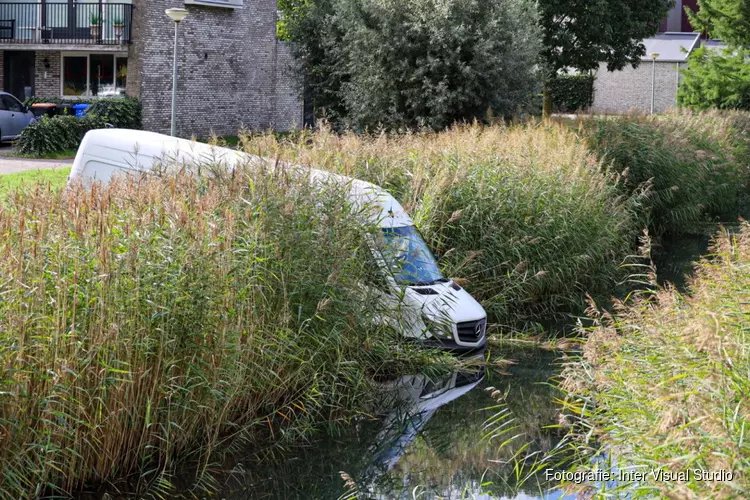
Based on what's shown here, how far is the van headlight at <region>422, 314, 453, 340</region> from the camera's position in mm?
9383

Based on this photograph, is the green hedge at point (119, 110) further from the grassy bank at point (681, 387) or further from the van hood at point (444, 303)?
the grassy bank at point (681, 387)

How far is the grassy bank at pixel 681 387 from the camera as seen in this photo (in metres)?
4.36

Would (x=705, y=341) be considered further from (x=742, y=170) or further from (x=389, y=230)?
(x=742, y=170)

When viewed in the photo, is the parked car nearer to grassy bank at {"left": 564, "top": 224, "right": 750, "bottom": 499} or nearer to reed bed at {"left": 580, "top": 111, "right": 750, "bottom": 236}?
reed bed at {"left": 580, "top": 111, "right": 750, "bottom": 236}

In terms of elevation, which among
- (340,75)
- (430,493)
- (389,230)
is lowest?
(430,493)

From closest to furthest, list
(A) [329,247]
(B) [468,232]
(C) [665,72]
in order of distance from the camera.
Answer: (A) [329,247] → (B) [468,232] → (C) [665,72]

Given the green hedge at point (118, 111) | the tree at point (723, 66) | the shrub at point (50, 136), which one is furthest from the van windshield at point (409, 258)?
the tree at point (723, 66)

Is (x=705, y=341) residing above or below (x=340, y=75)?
below

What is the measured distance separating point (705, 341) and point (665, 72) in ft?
184

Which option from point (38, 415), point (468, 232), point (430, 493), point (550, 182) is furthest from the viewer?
point (550, 182)

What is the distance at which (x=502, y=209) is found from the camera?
12.3 meters

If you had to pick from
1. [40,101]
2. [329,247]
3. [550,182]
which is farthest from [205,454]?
[40,101]

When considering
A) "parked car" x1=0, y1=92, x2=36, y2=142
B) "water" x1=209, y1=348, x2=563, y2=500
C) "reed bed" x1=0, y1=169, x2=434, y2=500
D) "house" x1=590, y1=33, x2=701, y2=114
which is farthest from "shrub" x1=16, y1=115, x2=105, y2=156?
"house" x1=590, y1=33, x2=701, y2=114

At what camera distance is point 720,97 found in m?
32.8
